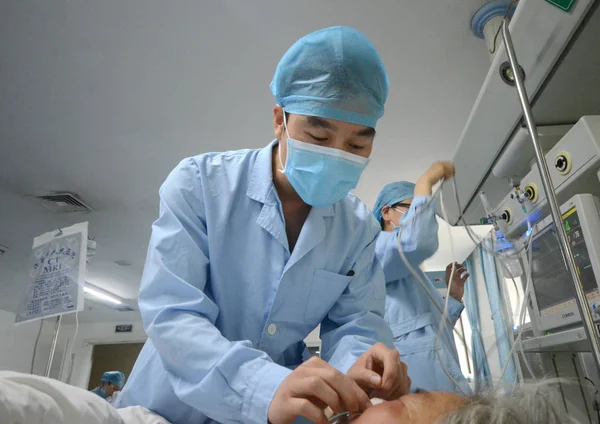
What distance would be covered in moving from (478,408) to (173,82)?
257 centimetres

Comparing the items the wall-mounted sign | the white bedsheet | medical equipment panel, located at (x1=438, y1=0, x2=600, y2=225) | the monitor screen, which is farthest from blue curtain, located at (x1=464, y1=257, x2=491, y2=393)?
the wall-mounted sign

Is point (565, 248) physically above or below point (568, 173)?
below

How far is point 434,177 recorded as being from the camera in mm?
1499

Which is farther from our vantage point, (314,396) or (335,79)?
(335,79)

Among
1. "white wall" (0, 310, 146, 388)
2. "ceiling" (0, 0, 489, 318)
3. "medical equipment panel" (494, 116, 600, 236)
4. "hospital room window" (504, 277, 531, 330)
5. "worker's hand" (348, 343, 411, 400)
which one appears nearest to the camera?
"worker's hand" (348, 343, 411, 400)

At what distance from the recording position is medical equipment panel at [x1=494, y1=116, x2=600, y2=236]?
125cm

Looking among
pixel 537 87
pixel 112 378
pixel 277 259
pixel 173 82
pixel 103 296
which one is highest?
pixel 173 82

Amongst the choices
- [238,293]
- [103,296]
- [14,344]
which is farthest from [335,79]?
[14,344]

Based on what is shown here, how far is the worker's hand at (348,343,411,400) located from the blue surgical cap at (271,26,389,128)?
22.4 inches

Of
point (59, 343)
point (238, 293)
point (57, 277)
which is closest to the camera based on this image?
point (238, 293)

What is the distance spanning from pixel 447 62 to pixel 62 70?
93.4 inches

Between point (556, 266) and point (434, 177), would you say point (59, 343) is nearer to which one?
point (434, 177)

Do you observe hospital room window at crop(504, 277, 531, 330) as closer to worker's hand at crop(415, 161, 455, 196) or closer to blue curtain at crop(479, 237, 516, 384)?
blue curtain at crop(479, 237, 516, 384)

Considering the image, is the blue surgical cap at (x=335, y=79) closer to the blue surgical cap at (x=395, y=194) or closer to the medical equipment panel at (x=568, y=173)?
the medical equipment panel at (x=568, y=173)
